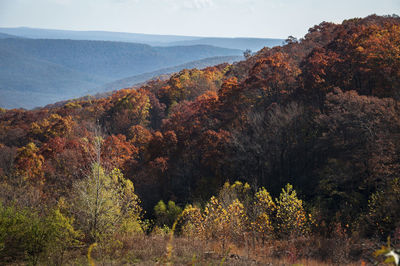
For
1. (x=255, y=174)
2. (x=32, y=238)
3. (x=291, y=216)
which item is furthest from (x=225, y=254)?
(x=255, y=174)

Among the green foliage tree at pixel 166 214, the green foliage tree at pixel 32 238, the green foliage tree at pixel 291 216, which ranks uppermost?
the green foliage tree at pixel 32 238

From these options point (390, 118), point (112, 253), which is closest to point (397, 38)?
point (390, 118)

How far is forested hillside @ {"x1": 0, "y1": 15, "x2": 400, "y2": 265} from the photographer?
12531mm

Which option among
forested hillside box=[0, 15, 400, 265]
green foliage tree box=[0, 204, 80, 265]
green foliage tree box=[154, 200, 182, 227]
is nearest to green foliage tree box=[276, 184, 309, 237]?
forested hillside box=[0, 15, 400, 265]

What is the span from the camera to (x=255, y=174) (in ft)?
85.6

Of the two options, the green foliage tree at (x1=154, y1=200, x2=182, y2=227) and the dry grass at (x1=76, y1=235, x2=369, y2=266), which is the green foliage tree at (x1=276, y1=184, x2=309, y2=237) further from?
the green foliage tree at (x1=154, y1=200, x2=182, y2=227)

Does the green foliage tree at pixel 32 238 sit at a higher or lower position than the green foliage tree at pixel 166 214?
Result: higher

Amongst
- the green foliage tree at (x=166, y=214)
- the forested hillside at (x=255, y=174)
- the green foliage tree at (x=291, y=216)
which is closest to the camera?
the forested hillside at (x=255, y=174)

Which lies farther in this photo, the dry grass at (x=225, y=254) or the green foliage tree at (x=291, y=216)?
the green foliage tree at (x=291, y=216)

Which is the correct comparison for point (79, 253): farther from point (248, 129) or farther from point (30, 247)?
point (248, 129)

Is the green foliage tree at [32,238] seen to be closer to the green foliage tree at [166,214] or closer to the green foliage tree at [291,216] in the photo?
the green foliage tree at [291,216]

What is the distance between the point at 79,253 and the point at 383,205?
1377 centimetres

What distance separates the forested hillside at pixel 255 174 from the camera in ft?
41.1

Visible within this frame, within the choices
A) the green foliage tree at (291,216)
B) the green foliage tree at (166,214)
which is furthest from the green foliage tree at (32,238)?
the green foliage tree at (166,214)
